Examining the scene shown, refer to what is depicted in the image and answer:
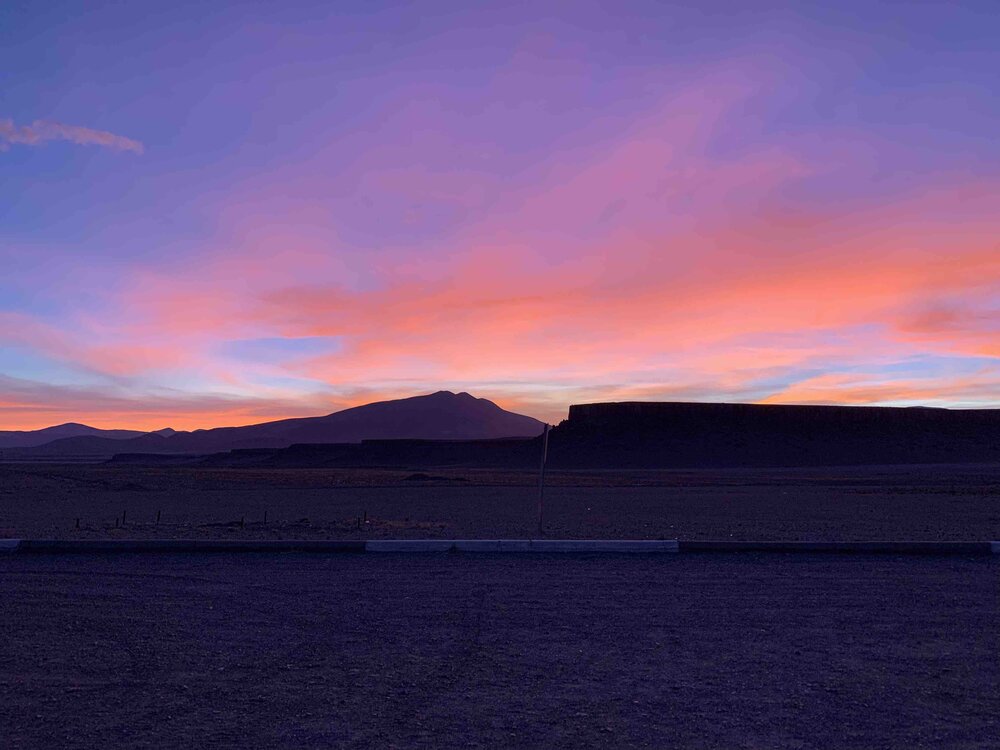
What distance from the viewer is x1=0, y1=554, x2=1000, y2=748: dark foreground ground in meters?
5.27

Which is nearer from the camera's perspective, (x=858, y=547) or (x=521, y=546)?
(x=858, y=547)

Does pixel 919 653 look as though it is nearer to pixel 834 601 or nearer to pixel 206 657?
pixel 834 601

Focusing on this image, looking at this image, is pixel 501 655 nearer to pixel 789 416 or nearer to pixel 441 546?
pixel 441 546

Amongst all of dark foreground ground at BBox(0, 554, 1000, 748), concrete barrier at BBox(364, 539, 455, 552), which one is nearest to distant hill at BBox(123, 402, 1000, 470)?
concrete barrier at BBox(364, 539, 455, 552)

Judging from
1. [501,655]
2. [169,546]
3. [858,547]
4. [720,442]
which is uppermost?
[720,442]

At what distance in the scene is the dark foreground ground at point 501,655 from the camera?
17.3 feet

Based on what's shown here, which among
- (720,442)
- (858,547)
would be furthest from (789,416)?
(858,547)

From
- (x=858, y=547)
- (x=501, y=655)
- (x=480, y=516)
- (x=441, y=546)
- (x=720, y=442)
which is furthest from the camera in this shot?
(x=720, y=442)

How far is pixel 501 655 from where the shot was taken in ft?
22.6

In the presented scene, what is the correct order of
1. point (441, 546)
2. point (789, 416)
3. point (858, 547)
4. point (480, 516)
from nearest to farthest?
1. point (858, 547)
2. point (441, 546)
3. point (480, 516)
4. point (789, 416)

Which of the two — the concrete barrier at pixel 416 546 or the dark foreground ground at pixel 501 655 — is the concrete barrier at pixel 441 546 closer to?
the concrete barrier at pixel 416 546

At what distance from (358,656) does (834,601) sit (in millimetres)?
4934

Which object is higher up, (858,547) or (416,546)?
(858,547)

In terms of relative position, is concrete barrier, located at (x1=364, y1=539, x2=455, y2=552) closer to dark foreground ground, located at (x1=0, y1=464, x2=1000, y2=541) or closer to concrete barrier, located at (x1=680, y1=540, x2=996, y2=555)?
concrete barrier, located at (x1=680, y1=540, x2=996, y2=555)
